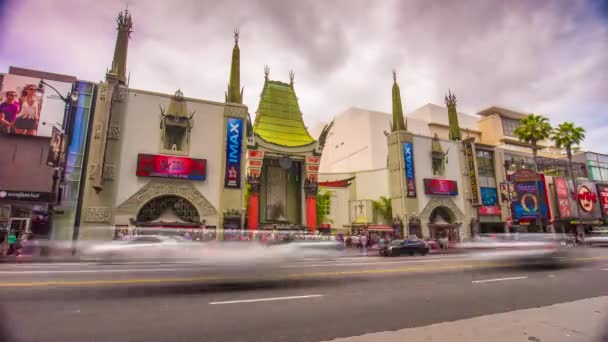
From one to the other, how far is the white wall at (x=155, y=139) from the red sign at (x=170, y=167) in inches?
21.9

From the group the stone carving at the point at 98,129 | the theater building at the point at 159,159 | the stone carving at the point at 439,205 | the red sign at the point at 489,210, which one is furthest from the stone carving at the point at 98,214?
the red sign at the point at 489,210

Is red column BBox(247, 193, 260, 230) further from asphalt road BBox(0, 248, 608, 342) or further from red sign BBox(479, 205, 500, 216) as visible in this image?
red sign BBox(479, 205, 500, 216)

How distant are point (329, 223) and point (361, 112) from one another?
28.9 m

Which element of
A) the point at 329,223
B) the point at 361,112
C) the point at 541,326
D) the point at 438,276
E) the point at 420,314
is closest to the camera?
the point at 541,326

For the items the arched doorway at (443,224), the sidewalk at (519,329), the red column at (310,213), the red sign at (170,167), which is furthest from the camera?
the arched doorway at (443,224)

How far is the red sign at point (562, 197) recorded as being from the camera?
4688 cm

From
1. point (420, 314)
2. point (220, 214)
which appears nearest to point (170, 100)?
point (220, 214)

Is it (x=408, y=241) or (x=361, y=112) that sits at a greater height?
(x=361, y=112)

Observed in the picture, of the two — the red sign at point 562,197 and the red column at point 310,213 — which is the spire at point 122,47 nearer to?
the red column at point 310,213

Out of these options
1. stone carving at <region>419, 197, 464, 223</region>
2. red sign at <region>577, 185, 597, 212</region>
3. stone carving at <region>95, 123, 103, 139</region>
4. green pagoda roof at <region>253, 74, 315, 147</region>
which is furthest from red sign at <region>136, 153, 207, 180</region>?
red sign at <region>577, 185, 597, 212</region>

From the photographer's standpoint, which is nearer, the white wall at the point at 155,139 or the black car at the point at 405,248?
→ the black car at the point at 405,248

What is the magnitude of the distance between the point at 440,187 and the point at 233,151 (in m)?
26.4

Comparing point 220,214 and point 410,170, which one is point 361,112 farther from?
point 220,214

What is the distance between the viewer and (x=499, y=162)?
4712 centimetres
